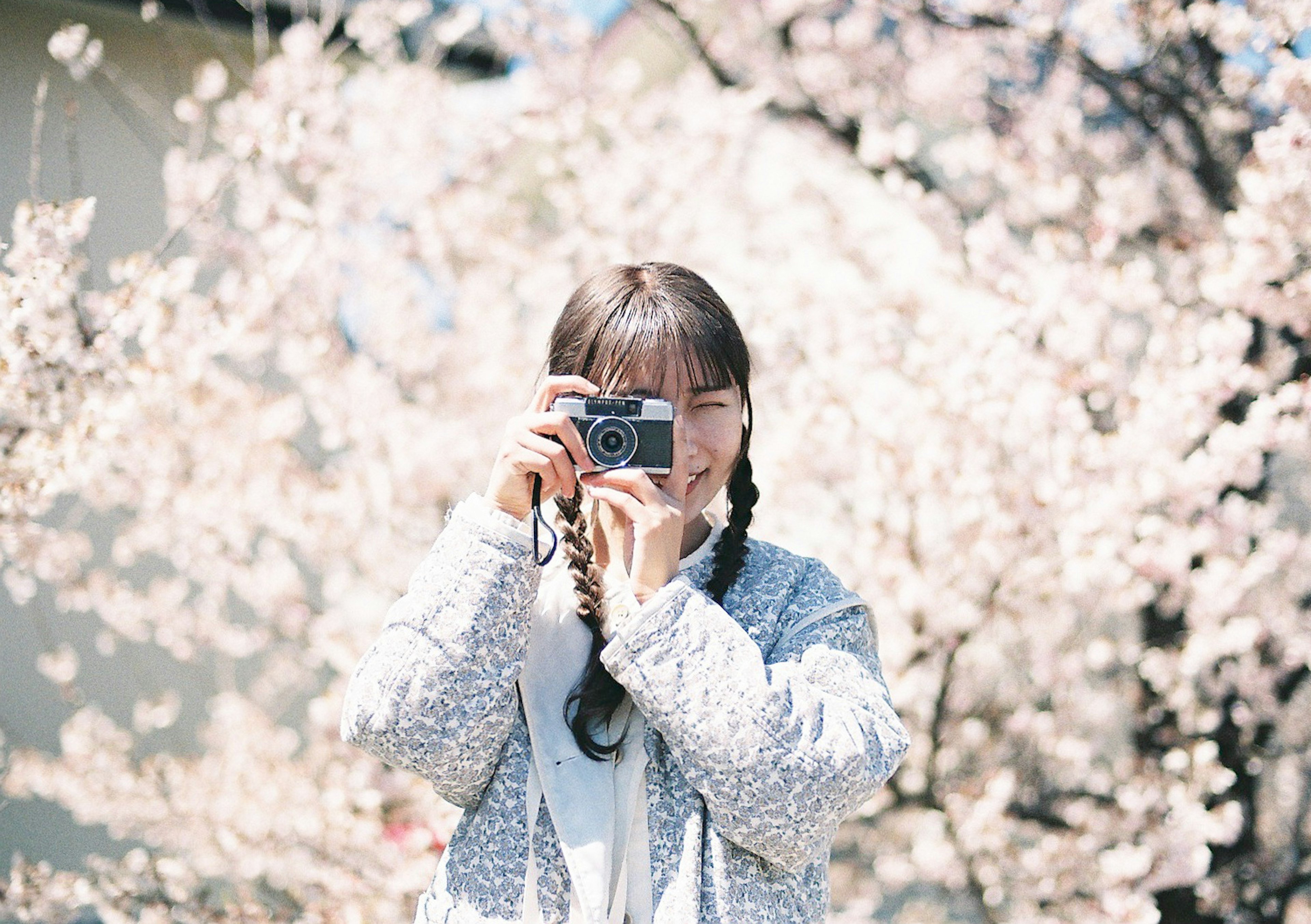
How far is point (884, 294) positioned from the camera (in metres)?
3.83

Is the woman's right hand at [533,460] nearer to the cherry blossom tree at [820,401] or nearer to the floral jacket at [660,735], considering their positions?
the floral jacket at [660,735]

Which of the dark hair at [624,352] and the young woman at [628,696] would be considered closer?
the young woman at [628,696]

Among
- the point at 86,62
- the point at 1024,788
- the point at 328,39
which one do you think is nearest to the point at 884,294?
the point at 1024,788

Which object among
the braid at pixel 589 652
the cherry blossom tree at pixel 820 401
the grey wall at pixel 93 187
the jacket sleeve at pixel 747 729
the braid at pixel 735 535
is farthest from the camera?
the grey wall at pixel 93 187

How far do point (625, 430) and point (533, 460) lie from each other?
110 mm

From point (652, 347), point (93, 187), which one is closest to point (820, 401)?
point (652, 347)

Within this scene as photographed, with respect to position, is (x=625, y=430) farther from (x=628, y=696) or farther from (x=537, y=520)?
(x=628, y=696)

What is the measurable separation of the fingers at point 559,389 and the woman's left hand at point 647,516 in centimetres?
10

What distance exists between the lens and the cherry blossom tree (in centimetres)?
269

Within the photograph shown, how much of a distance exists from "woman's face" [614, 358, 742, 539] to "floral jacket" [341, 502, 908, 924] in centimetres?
16

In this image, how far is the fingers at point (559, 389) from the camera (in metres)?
1.14

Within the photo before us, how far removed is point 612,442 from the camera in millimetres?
1119

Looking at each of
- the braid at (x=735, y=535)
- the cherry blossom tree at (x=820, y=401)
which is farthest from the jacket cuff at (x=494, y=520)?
the cherry blossom tree at (x=820, y=401)

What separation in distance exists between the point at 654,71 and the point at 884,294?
367cm
